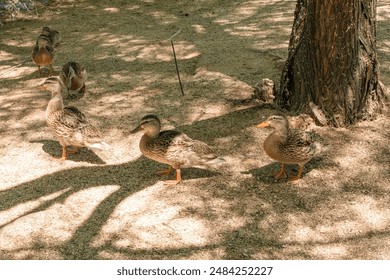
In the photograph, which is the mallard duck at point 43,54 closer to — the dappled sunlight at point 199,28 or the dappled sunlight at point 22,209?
the dappled sunlight at point 199,28

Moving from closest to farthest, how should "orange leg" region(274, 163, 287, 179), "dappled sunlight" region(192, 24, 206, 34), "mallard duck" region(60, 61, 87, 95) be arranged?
"orange leg" region(274, 163, 287, 179) → "mallard duck" region(60, 61, 87, 95) → "dappled sunlight" region(192, 24, 206, 34)

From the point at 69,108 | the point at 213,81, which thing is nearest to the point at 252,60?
the point at 213,81

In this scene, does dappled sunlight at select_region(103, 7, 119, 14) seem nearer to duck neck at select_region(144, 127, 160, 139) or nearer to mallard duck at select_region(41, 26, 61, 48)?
mallard duck at select_region(41, 26, 61, 48)

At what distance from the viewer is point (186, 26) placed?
10945 mm

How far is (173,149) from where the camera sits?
18.3 feet

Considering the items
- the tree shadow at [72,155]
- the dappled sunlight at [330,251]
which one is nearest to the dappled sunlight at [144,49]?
the tree shadow at [72,155]

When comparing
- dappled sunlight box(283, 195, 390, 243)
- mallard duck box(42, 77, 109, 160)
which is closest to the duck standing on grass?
mallard duck box(42, 77, 109, 160)

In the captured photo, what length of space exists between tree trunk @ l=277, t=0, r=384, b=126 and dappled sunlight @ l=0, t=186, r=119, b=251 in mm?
2723

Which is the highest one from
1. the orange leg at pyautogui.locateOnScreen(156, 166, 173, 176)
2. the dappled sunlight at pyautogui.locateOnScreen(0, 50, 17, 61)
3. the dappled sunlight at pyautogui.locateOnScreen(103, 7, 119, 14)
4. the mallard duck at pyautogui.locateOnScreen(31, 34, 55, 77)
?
the mallard duck at pyautogui.locateOnScreen(31, 34, 55, 77)

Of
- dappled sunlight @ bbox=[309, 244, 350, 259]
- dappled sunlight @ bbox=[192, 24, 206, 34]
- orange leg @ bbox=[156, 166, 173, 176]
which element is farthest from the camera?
dappled sunlight @ bbox=[192, 24, 206, 34]

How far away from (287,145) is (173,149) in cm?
116

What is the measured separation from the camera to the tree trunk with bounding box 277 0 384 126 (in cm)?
618

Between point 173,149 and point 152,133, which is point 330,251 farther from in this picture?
point 152,133

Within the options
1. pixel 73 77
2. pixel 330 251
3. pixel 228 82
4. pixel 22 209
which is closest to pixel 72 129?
pixel 22 209
